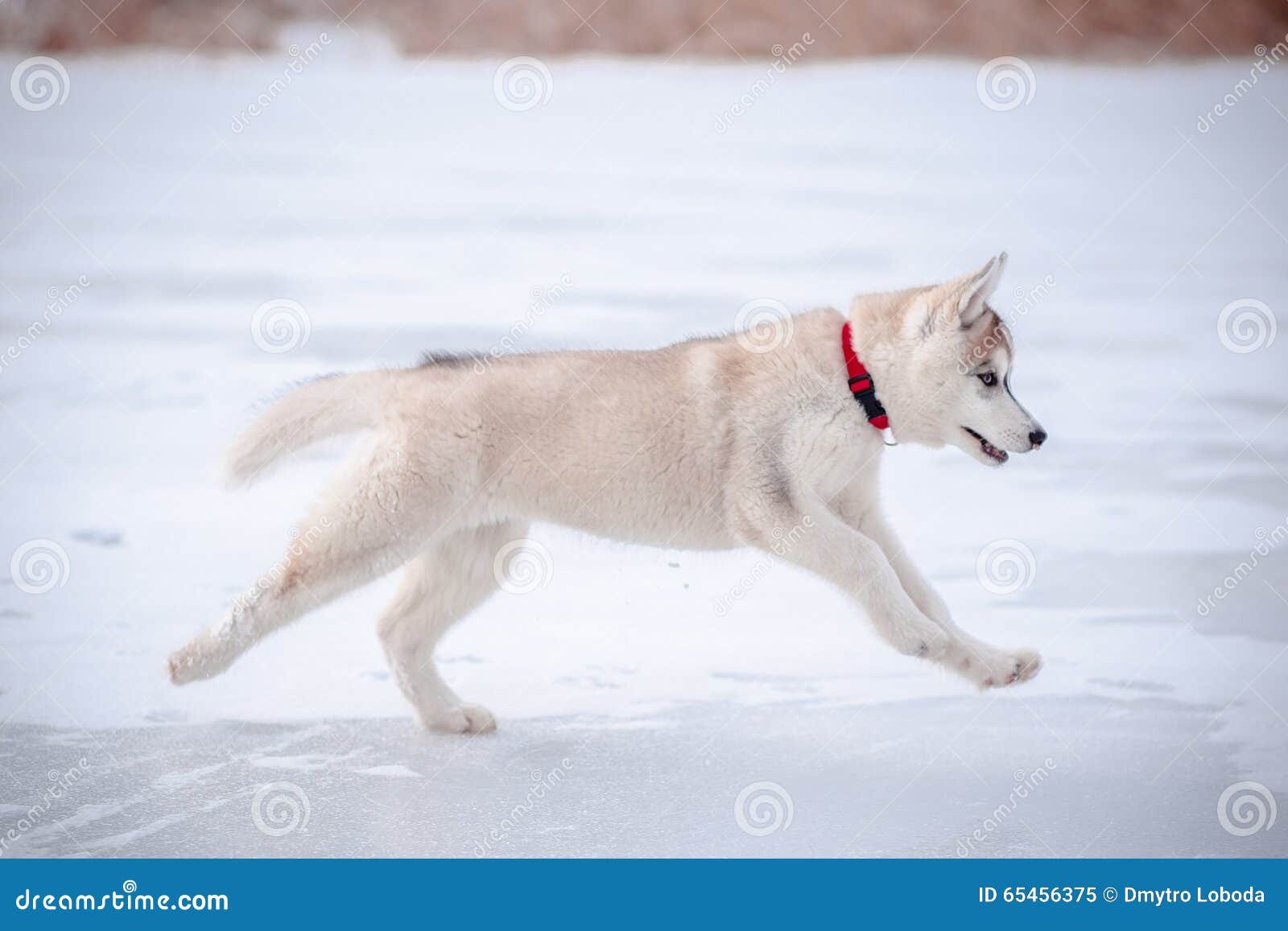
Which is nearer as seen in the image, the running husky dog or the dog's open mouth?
the running husky dog

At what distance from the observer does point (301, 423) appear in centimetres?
554

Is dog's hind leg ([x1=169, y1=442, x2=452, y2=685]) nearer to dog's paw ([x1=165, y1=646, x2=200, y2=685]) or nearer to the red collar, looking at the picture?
dog's paw ([x1=165, y1=646, x2=200, y2=685])

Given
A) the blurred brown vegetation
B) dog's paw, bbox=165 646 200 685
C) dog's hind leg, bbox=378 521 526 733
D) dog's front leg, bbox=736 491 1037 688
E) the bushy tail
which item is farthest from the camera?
the blurred brown vegetation

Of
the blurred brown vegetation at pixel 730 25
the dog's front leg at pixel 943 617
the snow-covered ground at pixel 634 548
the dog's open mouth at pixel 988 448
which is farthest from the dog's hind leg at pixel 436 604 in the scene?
the blurred brown vegetation at pixel 730 25

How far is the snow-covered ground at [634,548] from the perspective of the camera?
5.20 meters

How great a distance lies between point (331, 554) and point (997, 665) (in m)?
2.31

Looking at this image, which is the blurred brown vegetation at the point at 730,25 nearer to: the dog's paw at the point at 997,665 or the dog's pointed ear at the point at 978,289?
the dog's pointed ear at the point at 978,289

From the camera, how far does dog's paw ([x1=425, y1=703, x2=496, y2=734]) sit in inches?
227

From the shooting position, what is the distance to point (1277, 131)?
12328 millimetres

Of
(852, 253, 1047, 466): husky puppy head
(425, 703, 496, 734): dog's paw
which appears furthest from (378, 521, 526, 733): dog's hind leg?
(852, 253, 1047, 466): husky puppy head

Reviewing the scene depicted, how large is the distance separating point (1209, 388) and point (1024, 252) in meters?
2.59

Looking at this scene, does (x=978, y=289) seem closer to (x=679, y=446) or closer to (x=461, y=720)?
(x=679, y=446)

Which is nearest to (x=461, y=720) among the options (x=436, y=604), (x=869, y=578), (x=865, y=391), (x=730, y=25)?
(x=436, y=604)

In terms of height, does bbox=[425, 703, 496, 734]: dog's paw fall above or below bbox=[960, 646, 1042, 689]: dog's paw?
above
